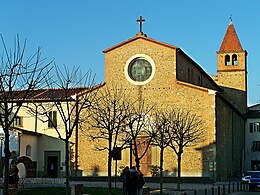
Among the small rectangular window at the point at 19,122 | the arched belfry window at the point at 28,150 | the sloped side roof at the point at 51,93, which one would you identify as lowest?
the arched belfry window at the point at 28,150

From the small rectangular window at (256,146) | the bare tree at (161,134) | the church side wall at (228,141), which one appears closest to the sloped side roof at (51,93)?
the bare tree at (161,134)

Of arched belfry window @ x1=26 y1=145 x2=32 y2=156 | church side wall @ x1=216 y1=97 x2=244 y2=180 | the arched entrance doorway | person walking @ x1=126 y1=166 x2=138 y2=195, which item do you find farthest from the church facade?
person walking @ x1=126 y1=166 x2=138 y2=195

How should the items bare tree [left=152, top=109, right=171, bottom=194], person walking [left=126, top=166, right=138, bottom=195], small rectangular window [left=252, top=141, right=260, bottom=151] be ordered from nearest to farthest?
person walking [left=126, top=166, right=138, bottom=195]
bare tree [left=152, top=109, right=171, bottom=194]
small rectangular window [left=252, top=141, right=260, bottom=151]

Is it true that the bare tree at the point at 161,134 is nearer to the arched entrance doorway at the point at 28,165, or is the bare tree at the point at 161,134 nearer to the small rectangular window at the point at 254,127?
the arched entrance doorway at the point at 28,165

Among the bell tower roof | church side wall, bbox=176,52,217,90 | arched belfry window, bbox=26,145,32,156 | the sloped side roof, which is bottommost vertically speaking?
arched belfry window, bbox=26,145,32,156

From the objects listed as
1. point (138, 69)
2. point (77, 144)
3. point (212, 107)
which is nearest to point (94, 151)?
point (77, 144)

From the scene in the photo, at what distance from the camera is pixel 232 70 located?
67438mm

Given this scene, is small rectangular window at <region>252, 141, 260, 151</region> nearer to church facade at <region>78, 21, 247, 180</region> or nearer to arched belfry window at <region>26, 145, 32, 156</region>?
church facade at <region>78, 21, 247, 180</region>

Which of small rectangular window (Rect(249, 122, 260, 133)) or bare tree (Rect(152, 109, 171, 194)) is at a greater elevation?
small rectangular window (Rect(249, 122, 260, 133))

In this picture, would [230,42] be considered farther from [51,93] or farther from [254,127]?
[51,93]

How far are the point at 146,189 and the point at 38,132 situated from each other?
1085 inches

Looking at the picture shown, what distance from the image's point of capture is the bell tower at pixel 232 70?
6656 cm

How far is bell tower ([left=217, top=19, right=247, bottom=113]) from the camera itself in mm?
66562

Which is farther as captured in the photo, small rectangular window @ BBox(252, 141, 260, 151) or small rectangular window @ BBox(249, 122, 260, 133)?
small rectangular window @ BBox(249, 122, 260, 133)
